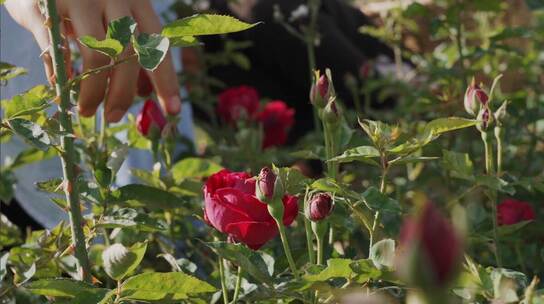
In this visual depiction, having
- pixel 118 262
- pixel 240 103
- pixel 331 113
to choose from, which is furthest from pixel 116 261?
pixel 240 103

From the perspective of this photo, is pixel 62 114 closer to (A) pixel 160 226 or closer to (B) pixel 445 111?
(A) pixel 160 226

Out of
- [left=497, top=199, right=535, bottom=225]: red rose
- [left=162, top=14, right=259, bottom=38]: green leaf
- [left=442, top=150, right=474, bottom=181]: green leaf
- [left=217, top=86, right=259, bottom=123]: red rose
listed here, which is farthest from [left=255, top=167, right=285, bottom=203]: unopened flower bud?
[left=217, top=86, right=259, bottom=123]: red rose

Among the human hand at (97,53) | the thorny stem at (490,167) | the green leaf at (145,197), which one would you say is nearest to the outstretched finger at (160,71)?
the human hand at (97,53)

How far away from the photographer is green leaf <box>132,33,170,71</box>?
63cm

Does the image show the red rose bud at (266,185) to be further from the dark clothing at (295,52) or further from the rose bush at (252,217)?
the dark clothing at (295,52)

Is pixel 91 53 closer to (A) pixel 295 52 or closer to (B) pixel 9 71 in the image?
(B) pixel 9 71

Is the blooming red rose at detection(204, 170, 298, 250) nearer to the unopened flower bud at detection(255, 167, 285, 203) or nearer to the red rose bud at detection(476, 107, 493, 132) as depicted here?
the unopened flower bud at detection(255, 167, 285, 203)

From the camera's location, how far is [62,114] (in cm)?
71

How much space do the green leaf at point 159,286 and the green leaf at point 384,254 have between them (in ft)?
0.40

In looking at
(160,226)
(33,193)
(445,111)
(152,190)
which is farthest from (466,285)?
(33,193)

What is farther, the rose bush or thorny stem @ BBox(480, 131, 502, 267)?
thorny stem @ BBox(480, 131, 502, 267)

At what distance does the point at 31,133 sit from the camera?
0.69 m

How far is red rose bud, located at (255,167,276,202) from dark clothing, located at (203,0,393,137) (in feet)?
5.45

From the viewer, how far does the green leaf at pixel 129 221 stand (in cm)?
75
